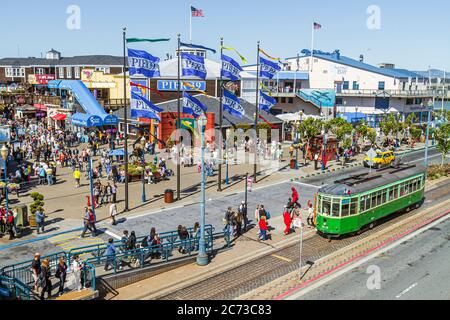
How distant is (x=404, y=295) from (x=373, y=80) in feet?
213

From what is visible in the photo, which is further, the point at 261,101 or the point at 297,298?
the point at 261,101

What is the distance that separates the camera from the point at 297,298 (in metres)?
17.1

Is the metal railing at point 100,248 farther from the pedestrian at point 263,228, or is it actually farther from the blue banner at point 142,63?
the blue banner at point 142,63

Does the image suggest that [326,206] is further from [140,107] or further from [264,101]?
[264,101]

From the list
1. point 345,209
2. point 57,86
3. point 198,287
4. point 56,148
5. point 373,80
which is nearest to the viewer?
point 198,287

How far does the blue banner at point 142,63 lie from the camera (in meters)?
25.5

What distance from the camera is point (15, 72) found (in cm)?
9481

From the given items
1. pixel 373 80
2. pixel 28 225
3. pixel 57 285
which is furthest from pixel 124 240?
pixel 373 80

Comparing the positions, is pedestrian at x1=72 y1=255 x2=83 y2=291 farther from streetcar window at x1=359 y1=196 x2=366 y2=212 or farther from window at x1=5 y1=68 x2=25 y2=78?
window at x1=5 y1=68 x2=25 y2=78

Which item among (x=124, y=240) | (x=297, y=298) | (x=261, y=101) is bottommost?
(x=297, y=298)

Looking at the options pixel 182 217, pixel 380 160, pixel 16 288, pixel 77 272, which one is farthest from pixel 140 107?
pixel 380 160

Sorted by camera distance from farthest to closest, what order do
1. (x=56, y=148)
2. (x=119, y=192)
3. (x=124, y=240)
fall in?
(x=56, y=148) < (x=119, y=192) < (x=124, y=240)

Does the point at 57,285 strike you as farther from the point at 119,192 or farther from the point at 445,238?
the point at 445,238

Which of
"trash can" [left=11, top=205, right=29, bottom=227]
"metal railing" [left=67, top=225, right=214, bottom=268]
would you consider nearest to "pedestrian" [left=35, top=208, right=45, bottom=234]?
"trash can" [left=11, top=205, right=29, bottom=227]
